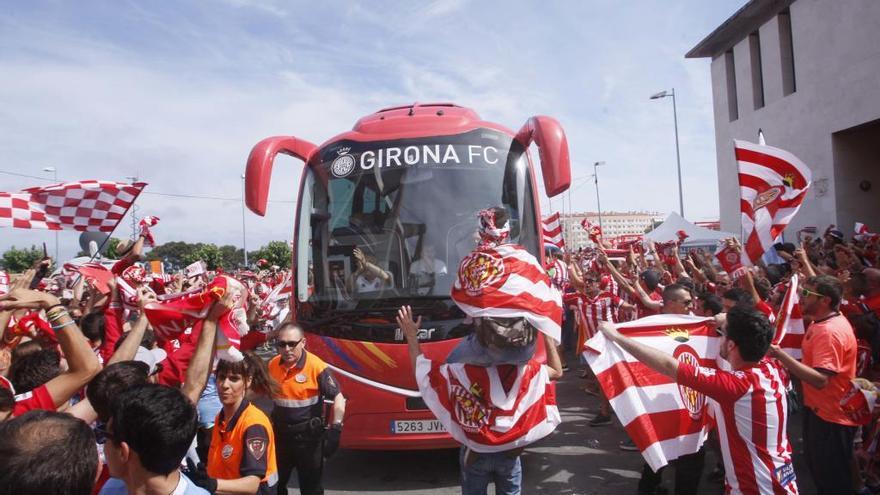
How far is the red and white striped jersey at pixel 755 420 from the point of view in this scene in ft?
9.30

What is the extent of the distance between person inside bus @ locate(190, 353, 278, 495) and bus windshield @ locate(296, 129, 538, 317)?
2.00m

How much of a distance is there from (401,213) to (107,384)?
3.32m

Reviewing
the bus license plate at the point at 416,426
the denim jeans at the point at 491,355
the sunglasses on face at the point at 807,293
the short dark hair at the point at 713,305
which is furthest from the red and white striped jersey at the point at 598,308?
the denim jeans at the point at 491,355

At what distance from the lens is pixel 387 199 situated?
18.0 feet

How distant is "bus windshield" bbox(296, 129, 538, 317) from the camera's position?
17.3 ft

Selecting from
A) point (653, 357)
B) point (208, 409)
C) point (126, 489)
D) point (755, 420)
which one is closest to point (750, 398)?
point (755, 420)

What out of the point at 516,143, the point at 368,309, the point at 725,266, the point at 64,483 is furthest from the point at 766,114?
the point at 64,483

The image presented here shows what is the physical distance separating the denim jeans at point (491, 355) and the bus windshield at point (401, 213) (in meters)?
2.21

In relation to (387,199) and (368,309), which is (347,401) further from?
(387,199)

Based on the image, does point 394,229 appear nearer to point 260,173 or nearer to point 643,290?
point 260,173

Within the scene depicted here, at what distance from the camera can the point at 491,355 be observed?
283cm

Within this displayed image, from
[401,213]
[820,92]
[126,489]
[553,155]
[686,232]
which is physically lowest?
[126,489]

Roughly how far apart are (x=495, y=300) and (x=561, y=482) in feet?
10.6

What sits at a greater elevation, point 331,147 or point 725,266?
point 331,147
